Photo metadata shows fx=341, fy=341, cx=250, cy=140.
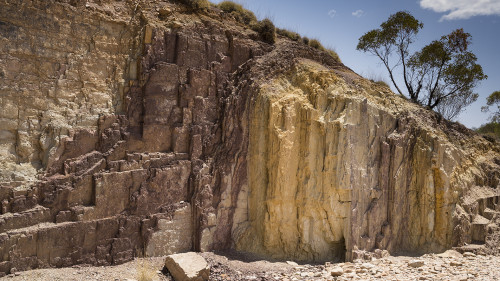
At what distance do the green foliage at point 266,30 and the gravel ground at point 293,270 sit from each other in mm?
6664

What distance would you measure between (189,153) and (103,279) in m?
3.54

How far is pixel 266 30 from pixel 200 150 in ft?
14.7

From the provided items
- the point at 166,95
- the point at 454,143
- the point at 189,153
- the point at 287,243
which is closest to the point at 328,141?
the point at 287,243

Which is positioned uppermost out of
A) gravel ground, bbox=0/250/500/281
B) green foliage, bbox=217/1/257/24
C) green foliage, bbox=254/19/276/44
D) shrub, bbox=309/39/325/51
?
green foliage, bbox=217/1/257/24

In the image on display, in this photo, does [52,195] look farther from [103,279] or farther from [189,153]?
[189,153]

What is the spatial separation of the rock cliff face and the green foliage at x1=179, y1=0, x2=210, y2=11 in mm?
240

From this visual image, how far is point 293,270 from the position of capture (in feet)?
28.3

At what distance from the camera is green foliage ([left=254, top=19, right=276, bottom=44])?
35.4ft

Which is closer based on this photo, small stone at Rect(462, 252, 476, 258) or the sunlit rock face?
the sunlit rock face

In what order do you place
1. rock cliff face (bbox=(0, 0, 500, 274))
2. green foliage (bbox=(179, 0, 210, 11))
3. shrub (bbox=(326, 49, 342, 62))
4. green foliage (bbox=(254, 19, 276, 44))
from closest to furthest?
rock cliff face (bbox=(0, 0, 500, 274)) → green foliage (bbox=(179, 0, 210, 11)) → green foliage (bbox=(254, 19, 276, 44)) → shrub (bbox=(326, 49, 342, 62))

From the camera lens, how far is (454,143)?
12.0 m

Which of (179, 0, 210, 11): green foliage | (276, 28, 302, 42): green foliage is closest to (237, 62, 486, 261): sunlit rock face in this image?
(276, 28, 302, 42): green foliage

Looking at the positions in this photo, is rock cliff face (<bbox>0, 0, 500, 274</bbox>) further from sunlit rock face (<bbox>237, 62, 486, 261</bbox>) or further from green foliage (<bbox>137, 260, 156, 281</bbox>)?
green foliage (<bbox>137, 260, 156, 281</bbox>)

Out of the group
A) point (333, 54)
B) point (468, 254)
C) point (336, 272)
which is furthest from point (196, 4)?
point (468, 254)
